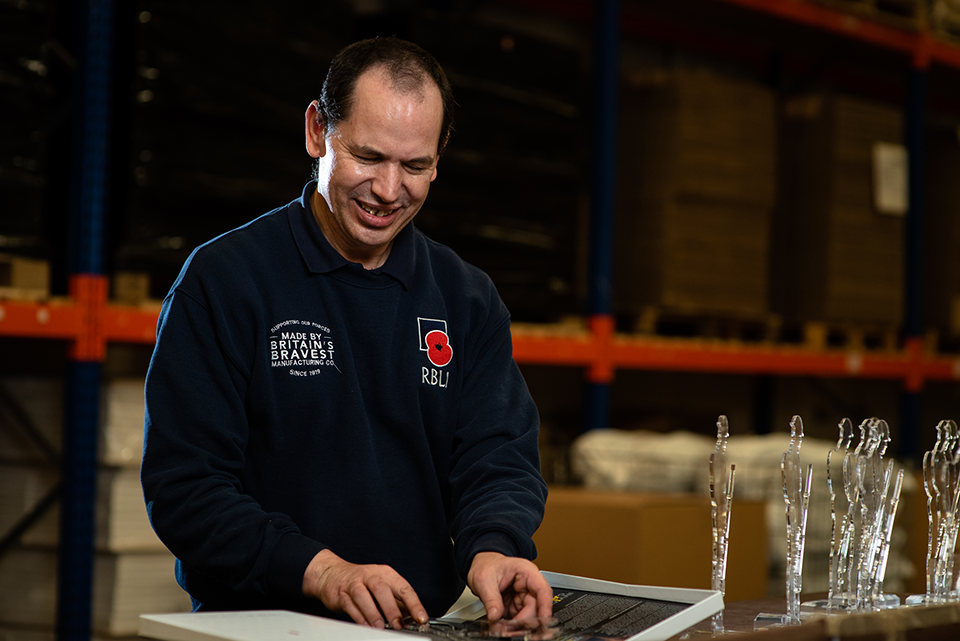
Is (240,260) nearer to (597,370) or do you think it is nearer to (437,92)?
(437,92)

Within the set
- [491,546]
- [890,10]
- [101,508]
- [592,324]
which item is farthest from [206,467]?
[890,10]

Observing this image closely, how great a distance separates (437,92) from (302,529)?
0.77 meters

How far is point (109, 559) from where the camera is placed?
146 inches

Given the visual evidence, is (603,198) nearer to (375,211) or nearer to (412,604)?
(375,211)

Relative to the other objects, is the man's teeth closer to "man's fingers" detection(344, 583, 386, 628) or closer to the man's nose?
the man's nose

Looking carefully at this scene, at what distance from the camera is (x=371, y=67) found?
5.83ft

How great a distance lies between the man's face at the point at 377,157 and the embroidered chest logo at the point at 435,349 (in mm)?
170

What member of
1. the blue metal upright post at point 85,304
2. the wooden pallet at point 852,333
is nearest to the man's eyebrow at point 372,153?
the blue metal upright post at point 85,304

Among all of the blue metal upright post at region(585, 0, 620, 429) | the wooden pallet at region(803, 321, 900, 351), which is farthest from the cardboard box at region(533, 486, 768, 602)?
the wooden pallet at region(803, 321, 900, 351)

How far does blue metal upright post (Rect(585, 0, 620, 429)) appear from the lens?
483 cm

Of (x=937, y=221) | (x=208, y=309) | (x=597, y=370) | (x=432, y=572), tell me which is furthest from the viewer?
(x=937, y=221)

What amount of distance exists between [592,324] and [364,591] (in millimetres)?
3452

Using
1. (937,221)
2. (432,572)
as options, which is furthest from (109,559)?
(937,221)

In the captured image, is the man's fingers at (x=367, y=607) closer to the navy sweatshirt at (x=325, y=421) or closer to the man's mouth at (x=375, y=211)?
the navy sweatshirt at (x=325, y=421)
